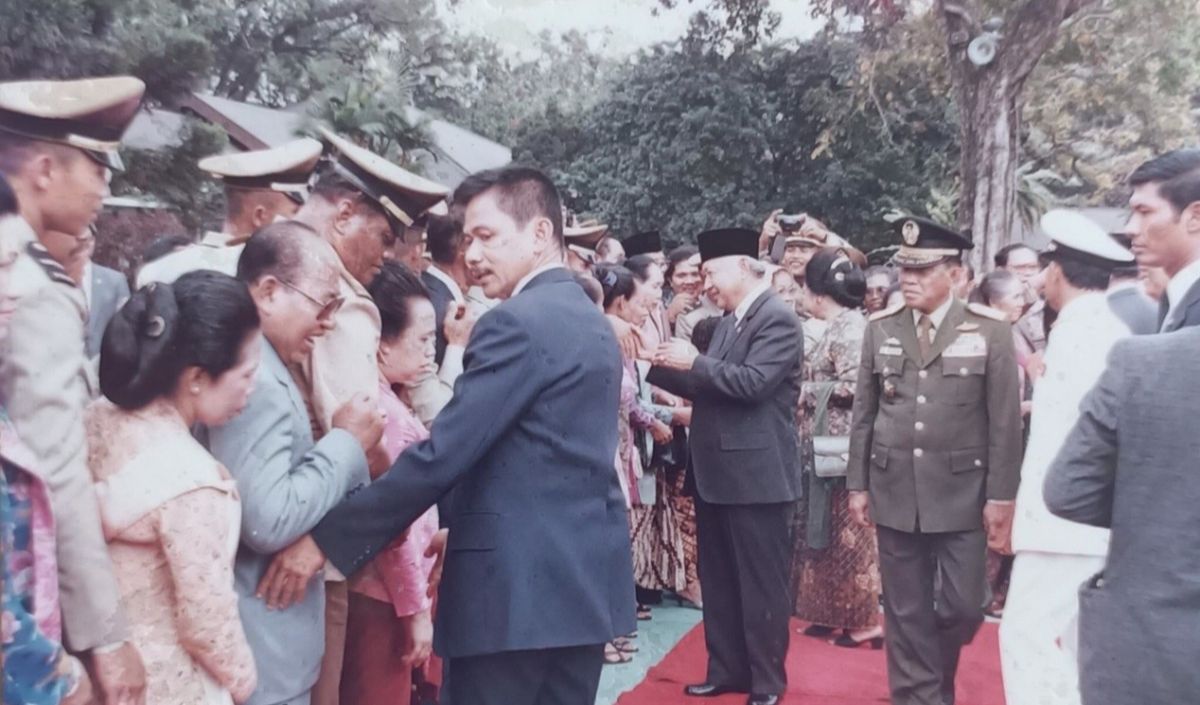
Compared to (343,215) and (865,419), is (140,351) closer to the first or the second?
(343,215)

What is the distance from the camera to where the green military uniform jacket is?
339cm

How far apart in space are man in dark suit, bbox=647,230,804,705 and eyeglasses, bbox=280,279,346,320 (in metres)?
1.87

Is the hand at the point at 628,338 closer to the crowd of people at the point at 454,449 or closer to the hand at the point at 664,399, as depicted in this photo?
the crowd of people at the point at 454,449

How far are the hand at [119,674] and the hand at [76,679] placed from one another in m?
0.02

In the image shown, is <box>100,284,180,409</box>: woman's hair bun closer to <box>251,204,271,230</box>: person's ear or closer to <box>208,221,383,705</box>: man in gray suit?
<box>208,221,383,705</box>: man in gray suit

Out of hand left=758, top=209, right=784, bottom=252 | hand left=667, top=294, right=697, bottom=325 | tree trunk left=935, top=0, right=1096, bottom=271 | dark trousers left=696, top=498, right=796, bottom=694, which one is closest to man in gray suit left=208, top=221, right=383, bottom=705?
dark trousers left=696, top=498, right=796, bottom=694

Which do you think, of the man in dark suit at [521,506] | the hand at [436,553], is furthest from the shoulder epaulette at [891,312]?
the hand at [436,553]

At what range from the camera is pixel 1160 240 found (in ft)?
7.52

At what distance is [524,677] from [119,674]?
0.83 meters

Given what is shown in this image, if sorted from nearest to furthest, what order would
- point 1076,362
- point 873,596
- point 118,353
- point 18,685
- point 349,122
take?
1. point 18,685
2. point 118,353
3. point 1076,362
4. point 349,122
5. point 873,596

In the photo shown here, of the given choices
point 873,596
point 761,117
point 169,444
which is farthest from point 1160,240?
point 761,117

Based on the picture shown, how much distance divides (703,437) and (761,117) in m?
5.13

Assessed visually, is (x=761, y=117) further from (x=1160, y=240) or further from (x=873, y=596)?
(x=1160, y=240)

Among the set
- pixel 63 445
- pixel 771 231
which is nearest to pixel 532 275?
pixel 63 445
